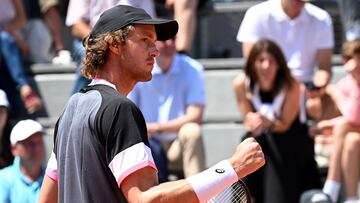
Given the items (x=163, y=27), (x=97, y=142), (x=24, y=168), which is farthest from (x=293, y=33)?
(x=97, y=142)

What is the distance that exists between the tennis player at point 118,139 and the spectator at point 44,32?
5040mm

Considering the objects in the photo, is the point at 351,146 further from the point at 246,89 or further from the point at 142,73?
the point at 142,73

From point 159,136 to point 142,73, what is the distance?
354 cm

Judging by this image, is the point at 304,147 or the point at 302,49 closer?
the point at 304,147

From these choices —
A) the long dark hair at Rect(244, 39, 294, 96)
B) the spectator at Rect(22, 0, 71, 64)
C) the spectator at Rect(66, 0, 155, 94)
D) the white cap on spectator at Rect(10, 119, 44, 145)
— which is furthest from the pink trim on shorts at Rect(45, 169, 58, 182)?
the spectator at Rect(22, 0, 71, 64)

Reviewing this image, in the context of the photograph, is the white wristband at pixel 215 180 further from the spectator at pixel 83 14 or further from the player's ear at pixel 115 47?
the spectator at pixel 83 14

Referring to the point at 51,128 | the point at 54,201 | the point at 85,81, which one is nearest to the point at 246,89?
the point at 85,81

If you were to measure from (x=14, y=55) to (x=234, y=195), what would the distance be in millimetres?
4687

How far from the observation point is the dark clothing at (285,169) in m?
6.79

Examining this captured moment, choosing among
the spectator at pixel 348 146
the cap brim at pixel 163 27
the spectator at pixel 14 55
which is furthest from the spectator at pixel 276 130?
the cap brim at pixel 163 27

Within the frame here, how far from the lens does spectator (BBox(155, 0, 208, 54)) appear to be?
302 inches

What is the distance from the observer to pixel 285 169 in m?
6.81

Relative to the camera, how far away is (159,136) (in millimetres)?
7000

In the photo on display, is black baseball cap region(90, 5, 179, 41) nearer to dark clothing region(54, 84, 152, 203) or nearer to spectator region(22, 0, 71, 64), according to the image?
dark clothing region(54, 84, 152, 203)
